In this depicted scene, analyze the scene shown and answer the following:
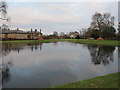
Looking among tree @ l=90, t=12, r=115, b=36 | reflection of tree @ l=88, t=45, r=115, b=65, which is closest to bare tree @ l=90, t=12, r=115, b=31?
tree @ l=90, t=12, r=115, b=36

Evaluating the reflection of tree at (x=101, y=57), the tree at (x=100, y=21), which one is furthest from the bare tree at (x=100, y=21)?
the reflection of tree at (x=101, y=57)

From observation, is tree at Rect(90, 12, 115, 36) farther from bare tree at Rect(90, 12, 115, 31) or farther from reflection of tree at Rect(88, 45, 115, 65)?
reflection of tree at Rect(88, 45, 115, 65)

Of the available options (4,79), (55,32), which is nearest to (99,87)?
(4,79)

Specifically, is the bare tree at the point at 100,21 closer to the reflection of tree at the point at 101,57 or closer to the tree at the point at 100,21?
the tree at the point at 100,21

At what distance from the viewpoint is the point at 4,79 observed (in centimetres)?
660

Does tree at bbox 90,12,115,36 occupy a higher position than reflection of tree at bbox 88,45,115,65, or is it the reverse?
tree at bbox 90,12,115,36

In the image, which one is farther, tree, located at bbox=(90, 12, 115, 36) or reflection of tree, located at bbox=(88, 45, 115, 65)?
tree, located at bbox=(90, 12, 115, 36)

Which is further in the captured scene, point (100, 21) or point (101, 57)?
point (100, 21)

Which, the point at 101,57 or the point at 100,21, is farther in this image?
the point at 100,21

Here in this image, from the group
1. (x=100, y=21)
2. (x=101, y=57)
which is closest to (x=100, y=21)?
(x=100, y=21)

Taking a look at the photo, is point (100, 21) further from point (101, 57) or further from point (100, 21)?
point (101, 57)

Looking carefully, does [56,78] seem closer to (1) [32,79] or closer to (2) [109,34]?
(1) [32,79]

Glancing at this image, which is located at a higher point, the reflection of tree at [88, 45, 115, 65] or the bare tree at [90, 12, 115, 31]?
the bare tree at [90, 12, 115, 31]

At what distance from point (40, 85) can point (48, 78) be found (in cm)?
105
